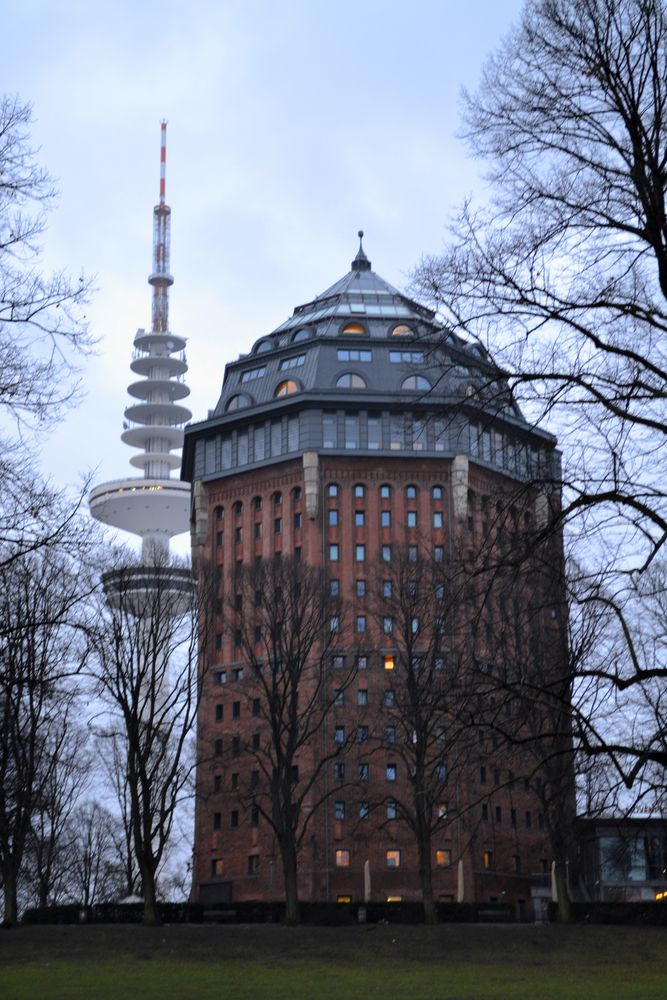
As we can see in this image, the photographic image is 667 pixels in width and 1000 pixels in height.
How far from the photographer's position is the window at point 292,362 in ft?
348

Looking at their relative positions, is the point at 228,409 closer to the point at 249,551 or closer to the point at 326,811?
the point at 249,551

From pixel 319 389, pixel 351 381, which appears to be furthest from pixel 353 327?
pixel 319 389

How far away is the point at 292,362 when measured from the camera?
107 metres

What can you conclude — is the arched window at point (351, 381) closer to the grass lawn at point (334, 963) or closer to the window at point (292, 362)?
the window at point (292, 362)

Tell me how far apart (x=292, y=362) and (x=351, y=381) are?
19.6ft

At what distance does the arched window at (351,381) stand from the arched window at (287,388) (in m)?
3.15

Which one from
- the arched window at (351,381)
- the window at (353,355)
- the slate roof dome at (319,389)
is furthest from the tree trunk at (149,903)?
the window at (353,355)

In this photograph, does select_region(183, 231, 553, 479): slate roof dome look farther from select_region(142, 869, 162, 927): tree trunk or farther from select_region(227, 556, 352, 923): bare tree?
select_region(142, 869, 162, 927): tree trunk

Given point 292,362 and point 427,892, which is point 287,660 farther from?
point 292,362

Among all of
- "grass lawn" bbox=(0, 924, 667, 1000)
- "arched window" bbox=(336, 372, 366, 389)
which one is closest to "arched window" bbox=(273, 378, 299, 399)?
"arched window" bbox=(336, 372, 366, 389)

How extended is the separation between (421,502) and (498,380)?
273 ft

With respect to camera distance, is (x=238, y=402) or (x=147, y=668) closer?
(x=147, y=668)

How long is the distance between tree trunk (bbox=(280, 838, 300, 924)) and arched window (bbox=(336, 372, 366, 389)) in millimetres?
48388

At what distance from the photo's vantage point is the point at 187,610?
62344 millimetres
